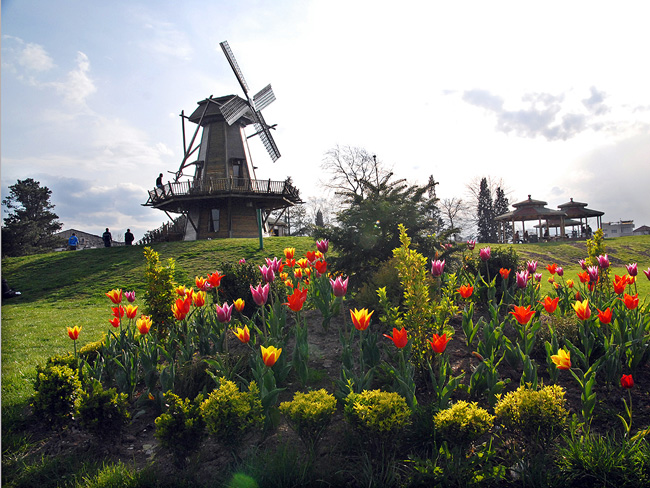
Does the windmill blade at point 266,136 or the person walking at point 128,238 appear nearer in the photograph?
the person walking at point 128,238

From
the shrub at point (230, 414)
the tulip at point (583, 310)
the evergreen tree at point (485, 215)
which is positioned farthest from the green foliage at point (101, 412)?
the evergreen tree at point (485, 215)

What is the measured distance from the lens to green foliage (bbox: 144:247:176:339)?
198 inches

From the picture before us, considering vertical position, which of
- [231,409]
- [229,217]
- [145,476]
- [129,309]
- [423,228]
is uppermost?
[229,217]

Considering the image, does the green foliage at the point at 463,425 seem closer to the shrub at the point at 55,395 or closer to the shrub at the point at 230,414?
the shrub at the point at 230,414

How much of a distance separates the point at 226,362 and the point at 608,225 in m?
93.3

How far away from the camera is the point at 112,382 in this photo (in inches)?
177

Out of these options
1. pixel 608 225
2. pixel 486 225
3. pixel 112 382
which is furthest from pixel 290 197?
pixel 608 225

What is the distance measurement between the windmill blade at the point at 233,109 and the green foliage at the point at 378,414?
27921mm

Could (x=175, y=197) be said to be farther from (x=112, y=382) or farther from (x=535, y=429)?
(x=535, y=429)

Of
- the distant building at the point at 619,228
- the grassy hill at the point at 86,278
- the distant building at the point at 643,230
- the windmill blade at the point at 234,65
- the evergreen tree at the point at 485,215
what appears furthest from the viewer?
the distant building at the point at 643,230

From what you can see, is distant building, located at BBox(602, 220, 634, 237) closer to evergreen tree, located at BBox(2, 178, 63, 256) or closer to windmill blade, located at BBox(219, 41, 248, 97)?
windmill blade, located at BBox(219, 41, 248, 97)

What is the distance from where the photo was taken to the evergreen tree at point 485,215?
58.8m

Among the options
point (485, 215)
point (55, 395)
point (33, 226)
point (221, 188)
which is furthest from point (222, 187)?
point (485, 215)

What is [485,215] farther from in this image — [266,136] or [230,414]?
[230,414]
